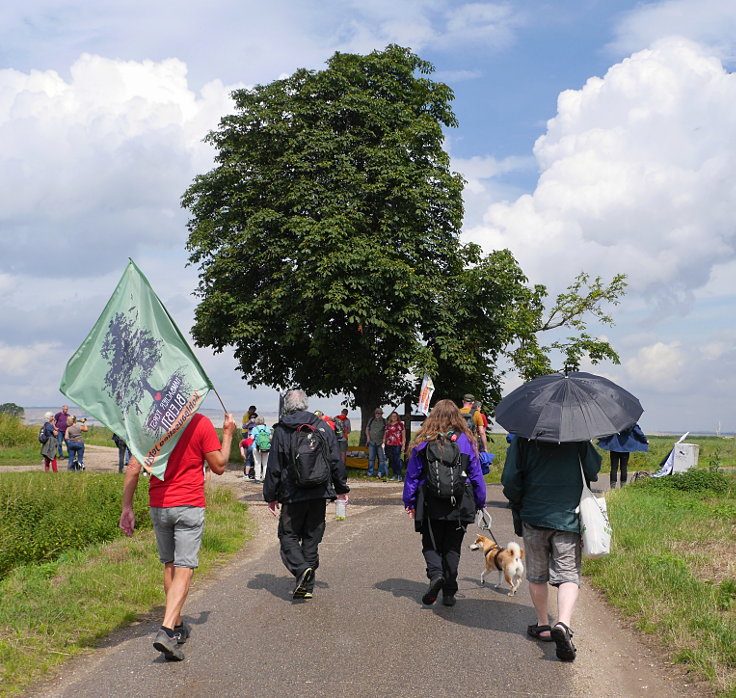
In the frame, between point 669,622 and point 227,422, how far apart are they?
12.4 feet

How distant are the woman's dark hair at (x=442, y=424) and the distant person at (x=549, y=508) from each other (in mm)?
1171

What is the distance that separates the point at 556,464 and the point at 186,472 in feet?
8.90

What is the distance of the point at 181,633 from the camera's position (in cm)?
572

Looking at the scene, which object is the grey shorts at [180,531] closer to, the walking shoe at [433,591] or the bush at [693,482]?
the walking shoe at [433,591]

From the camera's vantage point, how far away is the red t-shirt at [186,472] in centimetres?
564

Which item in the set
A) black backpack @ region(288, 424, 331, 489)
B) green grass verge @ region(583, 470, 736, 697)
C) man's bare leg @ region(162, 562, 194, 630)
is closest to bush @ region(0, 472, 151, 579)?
black backpack @ region(288, 424, 331, 489)

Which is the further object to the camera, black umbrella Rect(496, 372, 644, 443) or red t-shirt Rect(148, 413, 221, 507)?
red t-shirt Rect(148, 413, 221, 507)

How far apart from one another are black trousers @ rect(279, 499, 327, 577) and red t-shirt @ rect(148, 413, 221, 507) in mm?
1815

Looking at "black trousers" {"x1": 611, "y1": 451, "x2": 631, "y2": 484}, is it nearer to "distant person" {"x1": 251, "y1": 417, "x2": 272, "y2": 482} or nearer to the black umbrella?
"distant person" {"x1": 251, "y1": 417, "x2": 272, "y2": 482}

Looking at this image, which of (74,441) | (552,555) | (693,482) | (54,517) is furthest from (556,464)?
(74,441)

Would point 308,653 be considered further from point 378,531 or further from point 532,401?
point 378,531

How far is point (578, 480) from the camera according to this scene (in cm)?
571

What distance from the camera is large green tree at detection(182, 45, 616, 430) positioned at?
23.0 meters

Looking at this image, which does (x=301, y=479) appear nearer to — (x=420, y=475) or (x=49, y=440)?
(x=420, y=475)
